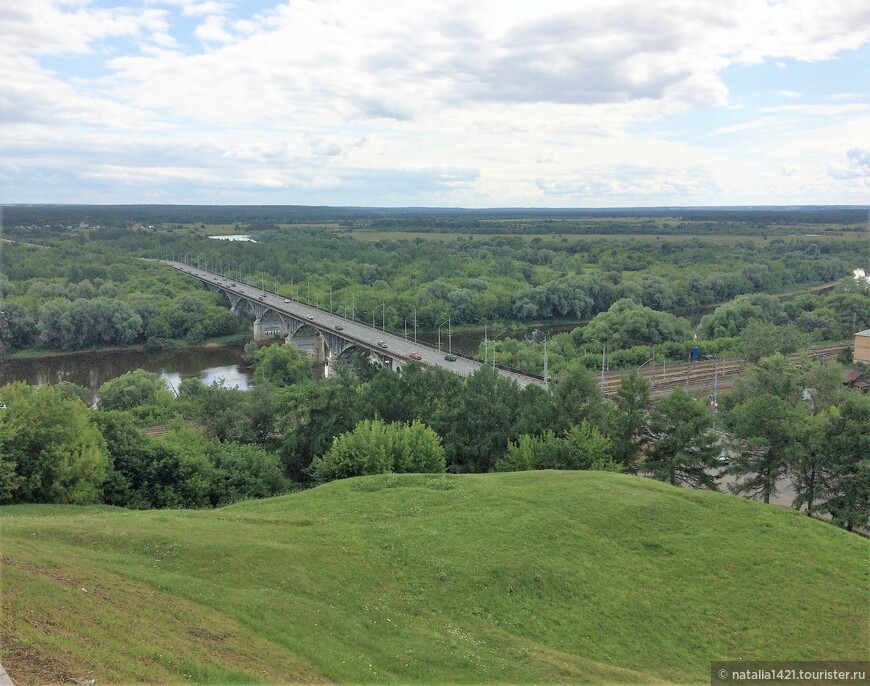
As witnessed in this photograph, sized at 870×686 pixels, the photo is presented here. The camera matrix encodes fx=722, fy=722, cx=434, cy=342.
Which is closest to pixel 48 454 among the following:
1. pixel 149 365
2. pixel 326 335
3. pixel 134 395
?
pixel 134 395

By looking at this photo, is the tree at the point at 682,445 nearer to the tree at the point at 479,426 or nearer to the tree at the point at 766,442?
the tree at the point at 766,442

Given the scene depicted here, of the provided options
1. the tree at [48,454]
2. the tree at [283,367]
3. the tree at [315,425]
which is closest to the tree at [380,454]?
the tree at [315,425]

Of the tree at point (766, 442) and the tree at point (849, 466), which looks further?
the tree at point (766, 442)

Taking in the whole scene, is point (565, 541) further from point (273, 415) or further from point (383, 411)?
point (273, 415)

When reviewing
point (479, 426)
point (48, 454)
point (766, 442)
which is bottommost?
point (479, 426)

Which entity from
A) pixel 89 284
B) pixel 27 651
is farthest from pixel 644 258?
pixel 27 651

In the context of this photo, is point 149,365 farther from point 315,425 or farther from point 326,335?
point 315,425
